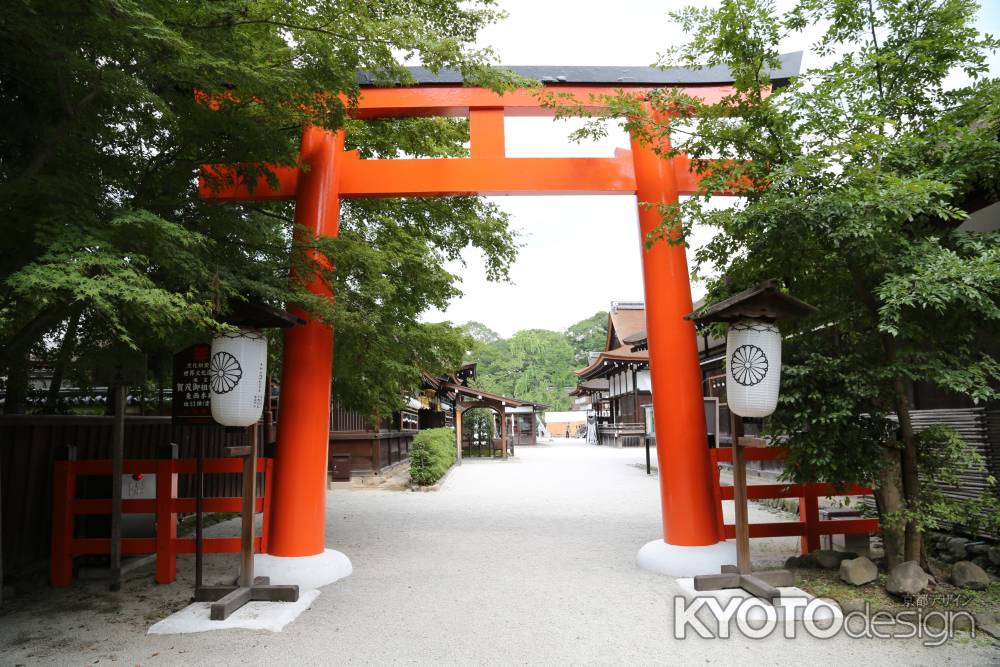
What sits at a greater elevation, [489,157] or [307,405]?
[489,157]

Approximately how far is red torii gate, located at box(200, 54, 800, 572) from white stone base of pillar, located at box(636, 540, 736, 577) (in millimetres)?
54

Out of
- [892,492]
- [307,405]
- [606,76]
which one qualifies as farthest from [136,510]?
[892,492]

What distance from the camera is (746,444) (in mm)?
5125

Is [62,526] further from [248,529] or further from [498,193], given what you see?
[498,193]

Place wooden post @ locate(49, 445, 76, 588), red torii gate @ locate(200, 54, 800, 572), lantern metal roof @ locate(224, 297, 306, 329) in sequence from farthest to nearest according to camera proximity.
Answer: red torii gate @ locate(200, 54, 800, 572)
wooden post @ locate(49, 445, 76, 588)
lantern metal roof @ locate(224, 297, 306, 329)

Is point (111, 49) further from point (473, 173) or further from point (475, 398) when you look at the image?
point (475, 398)

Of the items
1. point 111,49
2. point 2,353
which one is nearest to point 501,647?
point 2,353

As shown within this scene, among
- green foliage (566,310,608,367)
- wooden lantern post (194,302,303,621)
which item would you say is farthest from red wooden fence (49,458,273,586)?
green foliage (566,310,608,367)

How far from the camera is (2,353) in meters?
4.55

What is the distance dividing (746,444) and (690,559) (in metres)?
1.34

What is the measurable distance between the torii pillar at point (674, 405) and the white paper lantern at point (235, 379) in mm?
3639

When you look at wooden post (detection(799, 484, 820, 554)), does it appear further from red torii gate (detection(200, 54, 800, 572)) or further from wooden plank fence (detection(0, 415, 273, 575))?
wooden plank fence (detection(0, 415, 273, 575))

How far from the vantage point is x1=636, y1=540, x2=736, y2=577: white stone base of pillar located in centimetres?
567

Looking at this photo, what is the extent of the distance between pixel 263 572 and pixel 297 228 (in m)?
3.14
